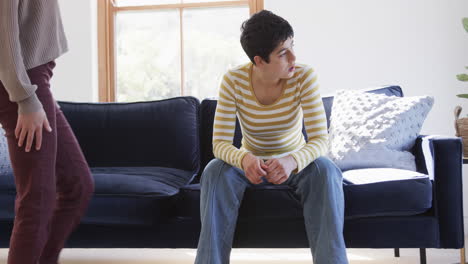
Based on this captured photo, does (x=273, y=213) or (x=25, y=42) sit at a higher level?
(x=25, y=42)

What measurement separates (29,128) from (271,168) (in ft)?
2.48

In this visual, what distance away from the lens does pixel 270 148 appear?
A: 200 centimetres

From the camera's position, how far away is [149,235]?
7.04ft

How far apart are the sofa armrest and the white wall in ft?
5.10

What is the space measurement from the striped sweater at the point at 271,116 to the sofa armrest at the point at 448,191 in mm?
500

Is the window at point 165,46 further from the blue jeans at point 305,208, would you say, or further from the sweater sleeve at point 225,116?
the blue jeans at point 305,208

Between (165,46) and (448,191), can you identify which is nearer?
(448,191)

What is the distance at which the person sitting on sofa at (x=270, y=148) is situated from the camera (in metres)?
1.74

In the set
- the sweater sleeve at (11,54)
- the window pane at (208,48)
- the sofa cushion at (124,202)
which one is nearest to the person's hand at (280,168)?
the sofa cushion at (124,202)

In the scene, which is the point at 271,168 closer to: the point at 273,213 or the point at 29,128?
the point at 273,213

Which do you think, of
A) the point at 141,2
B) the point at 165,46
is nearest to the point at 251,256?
the point at 165,46

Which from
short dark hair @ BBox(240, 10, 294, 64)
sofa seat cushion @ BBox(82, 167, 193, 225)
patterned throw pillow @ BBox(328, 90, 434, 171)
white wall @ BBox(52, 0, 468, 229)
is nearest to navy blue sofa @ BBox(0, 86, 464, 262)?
sofa seat cushion @ BBox(82, 167, 193, 225)

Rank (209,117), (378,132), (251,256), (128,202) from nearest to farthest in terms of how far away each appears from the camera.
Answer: (128,202), (378,132), (209,117), (251,256)

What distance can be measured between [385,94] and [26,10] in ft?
5.89
